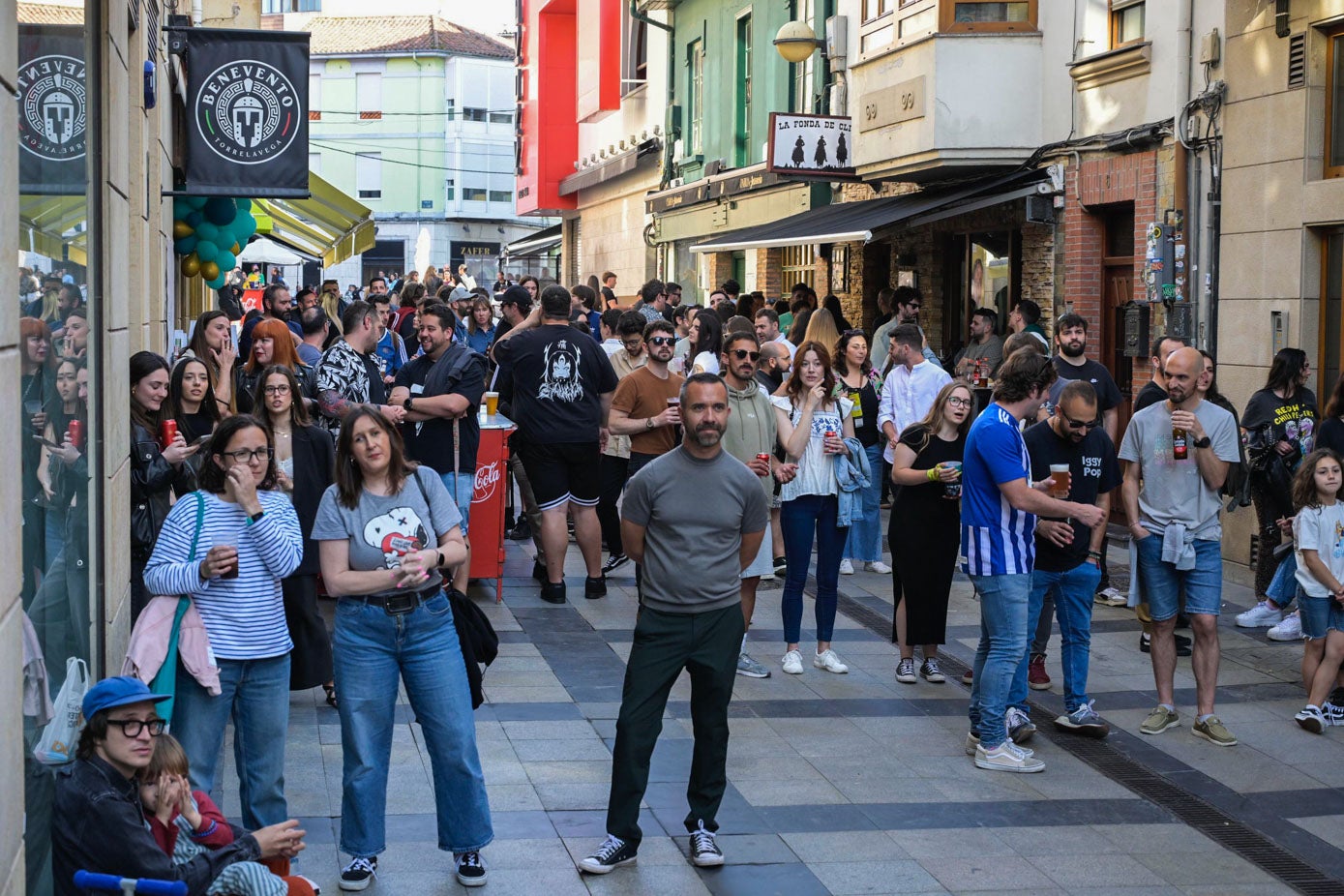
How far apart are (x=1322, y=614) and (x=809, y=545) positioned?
2.69 meters

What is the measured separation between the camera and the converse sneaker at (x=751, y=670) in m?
9.08

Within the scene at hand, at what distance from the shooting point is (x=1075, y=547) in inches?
314

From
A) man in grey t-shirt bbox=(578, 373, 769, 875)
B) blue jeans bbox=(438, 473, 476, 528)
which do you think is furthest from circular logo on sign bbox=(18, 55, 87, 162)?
blue jeans bbox=(438, 473, 476, 528)

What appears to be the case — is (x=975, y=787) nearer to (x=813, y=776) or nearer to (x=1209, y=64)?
(x=813, y=776)

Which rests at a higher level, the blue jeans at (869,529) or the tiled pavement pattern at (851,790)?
the blue jeans at (869,529)

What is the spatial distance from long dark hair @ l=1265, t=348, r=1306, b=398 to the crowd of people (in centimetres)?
2

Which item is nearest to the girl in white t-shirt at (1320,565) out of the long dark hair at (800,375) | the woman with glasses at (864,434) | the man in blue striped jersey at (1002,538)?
the man in blue striped jersey at (1002,538)

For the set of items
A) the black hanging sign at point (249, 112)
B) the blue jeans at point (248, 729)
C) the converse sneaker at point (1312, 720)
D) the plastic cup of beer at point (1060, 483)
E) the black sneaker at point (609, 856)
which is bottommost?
the black sneaker at point (609, 856)

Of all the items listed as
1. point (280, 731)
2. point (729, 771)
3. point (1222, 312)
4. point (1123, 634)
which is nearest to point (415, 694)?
point (280, 731)

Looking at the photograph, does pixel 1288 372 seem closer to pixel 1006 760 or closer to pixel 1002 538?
pixel 1002 538

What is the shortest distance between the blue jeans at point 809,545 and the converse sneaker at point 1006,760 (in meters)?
1.76

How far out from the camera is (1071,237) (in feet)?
48.5

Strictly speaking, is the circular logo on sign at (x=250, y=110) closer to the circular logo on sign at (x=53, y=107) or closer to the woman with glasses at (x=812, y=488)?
the woman with glasses at (x=812, y=488)

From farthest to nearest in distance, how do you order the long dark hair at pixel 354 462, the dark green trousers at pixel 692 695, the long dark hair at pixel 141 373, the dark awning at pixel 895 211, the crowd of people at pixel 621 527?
1. the dark awning at pixel 895 211
2. the long dark hair at pixel 141 373
3. the dark green trousers at pixel 692 695
4. the long dark hair at pixel 354 462
5. the crowd of people at pixel 621 527
